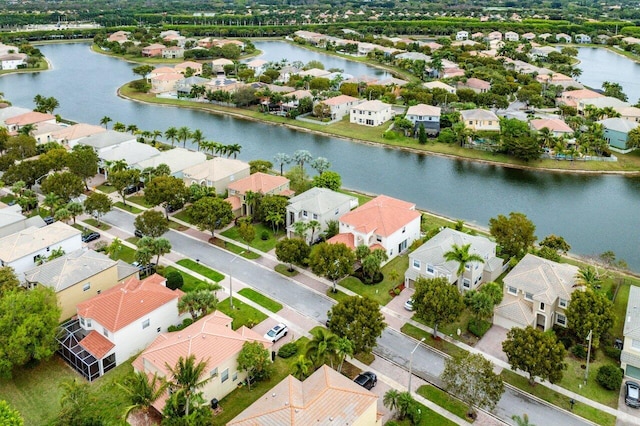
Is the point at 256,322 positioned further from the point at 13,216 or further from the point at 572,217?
the point at 572,217

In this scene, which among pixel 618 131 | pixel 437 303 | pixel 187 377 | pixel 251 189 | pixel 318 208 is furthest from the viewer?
pixel 618 131

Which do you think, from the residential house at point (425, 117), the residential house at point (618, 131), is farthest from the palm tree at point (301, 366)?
the residential house at point (618, 131)

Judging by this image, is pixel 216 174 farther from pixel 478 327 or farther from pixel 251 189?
pixel 478 327

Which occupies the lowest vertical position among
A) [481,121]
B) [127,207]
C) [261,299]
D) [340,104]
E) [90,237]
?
[261,299]

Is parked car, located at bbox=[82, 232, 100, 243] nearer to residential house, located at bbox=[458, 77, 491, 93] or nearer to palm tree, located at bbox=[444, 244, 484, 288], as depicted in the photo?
palm tree, located at bbox=[444, 244, 484, 288]

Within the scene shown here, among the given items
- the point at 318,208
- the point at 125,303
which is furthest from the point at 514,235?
the point at 125,303

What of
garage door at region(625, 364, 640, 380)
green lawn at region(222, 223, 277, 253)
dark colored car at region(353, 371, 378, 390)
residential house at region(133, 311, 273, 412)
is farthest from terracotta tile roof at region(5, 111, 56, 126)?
garage door at region(625, 364, 640, 380)
